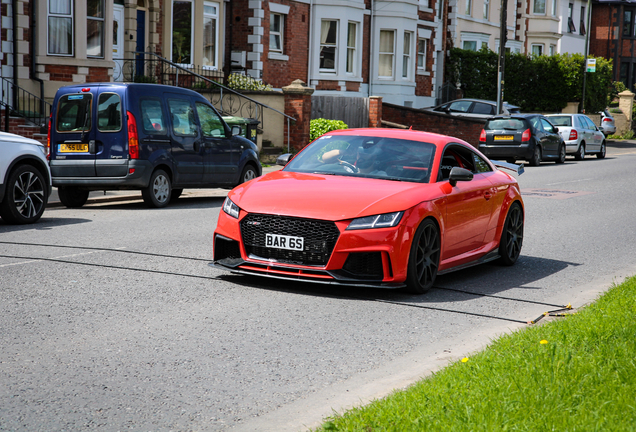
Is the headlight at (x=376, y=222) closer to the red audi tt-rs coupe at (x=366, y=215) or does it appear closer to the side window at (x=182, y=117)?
the red audi tt-rs coupe at (x=366, y=215)

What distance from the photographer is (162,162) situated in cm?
1411

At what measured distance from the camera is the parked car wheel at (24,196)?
11.3m

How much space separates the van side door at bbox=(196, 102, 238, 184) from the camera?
15.1m

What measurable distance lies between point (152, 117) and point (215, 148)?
5.57 ft

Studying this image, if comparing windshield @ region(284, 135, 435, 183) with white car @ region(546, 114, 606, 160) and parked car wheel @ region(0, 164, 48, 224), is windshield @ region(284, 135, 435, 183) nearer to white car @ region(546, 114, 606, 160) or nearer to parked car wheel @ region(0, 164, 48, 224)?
parked car wheel @ region(0, 164, 48, 224)

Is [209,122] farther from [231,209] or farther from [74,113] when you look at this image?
[231,209]

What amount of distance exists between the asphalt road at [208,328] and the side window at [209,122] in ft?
→ 14.0

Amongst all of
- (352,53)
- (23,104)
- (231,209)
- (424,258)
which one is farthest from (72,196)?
(352,53)

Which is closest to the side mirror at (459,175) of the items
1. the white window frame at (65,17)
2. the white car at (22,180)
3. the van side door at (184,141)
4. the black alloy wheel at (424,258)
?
the black alloy wheel at (424,258)

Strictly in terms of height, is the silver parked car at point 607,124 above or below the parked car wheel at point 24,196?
above

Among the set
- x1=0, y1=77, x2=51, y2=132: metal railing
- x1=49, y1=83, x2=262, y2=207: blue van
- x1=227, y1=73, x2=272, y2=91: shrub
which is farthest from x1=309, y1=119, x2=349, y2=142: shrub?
x1=49, y1=83, x2=262, y2=207: blue van

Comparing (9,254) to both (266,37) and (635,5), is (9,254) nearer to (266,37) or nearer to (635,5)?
(266,37)

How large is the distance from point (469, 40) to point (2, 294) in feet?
142

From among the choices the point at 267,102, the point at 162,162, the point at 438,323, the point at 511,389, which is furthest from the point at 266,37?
the point at 511,389
